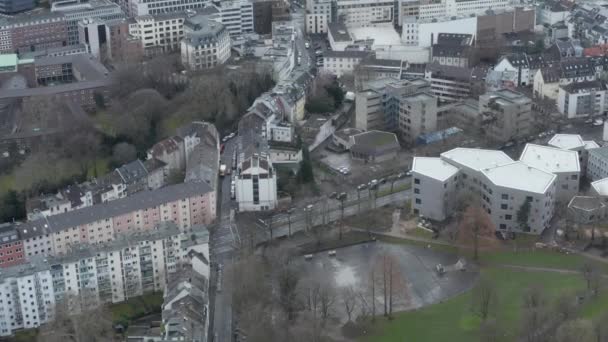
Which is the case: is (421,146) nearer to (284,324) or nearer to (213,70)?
(213,70)

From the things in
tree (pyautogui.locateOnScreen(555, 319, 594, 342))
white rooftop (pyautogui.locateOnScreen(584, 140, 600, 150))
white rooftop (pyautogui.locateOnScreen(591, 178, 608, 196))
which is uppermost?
A: white rooftop (pyautogui.locateOnScreen(584, 140, 600, 150))

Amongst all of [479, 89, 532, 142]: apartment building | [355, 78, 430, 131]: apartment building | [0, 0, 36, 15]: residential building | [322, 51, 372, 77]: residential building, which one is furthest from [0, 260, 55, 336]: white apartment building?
[0, 0, 36, 15]: residential building

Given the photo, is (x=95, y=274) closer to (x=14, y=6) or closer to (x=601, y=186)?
(x=601, y=186)

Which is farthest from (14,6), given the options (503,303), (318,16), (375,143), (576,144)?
(503,303)

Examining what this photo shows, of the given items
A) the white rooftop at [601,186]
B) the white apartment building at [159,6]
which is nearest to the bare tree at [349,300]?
the white rooftop at [601,186]

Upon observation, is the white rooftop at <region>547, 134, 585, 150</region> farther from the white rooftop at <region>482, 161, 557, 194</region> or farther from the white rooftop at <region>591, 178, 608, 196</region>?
the white rooftop at <region>482, 161, 557, 194</region>

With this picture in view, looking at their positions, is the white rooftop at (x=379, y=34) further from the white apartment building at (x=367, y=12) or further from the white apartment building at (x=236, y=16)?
the white apartment building at (x=236, y=16)
